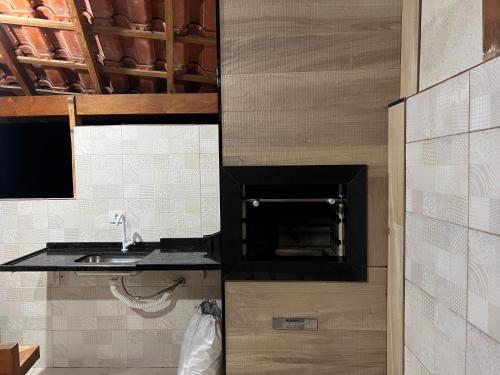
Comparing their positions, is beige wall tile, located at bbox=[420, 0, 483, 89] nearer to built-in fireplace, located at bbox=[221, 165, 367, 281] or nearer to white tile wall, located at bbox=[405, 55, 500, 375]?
white tile wall, located at bbox=[405, 55, 500, 375]

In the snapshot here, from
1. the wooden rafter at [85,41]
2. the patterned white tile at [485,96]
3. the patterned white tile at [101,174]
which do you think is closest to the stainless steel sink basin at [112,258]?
the patterned white tile at [101,174]

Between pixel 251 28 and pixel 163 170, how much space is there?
135 cm

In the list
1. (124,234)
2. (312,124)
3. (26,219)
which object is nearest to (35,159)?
(26,219)

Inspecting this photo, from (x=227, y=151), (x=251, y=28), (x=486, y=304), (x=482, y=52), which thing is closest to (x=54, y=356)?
(x=227, y=151)

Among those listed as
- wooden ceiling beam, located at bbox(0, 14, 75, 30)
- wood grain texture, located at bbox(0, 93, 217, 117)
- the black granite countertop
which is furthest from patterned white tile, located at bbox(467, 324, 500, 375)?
wooden ceiling beam, located at bbox(0, 14, 75, 30)

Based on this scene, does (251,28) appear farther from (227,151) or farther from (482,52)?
(482,52)

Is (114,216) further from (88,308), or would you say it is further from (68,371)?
(68,371)

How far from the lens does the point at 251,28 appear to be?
5.14ft

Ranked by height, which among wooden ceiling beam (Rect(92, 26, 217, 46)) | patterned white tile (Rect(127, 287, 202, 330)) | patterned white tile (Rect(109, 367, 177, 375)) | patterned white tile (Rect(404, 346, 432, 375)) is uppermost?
wooden ceiling beam (Rect(92, 26, 217, 46))

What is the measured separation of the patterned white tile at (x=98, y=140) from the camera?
264 centimetres

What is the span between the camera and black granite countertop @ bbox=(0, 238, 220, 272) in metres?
2.15

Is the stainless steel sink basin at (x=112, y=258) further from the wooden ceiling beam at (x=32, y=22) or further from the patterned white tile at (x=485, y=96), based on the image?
the patterned white tile at (x=485, y=96)

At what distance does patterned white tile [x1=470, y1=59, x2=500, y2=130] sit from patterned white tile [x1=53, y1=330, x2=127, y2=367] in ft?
8.58

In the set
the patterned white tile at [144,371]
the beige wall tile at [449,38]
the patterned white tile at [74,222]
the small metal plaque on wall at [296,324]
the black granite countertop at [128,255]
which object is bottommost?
the patterned white tile at [144,371]
